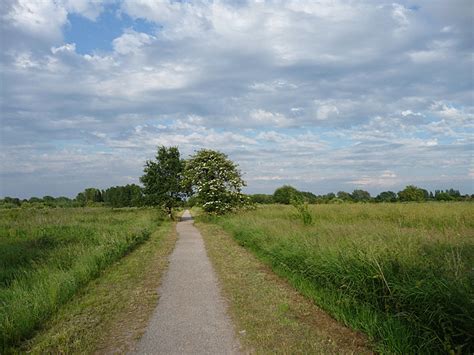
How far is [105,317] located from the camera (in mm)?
6695

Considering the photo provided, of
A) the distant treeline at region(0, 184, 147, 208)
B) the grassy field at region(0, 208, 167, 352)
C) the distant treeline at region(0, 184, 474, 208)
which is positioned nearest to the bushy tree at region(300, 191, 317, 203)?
the distant treeline at region(0, 184, 474, 208)

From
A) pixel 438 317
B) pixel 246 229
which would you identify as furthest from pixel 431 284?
pixel 246 229

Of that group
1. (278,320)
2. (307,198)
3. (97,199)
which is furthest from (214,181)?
(97,199)

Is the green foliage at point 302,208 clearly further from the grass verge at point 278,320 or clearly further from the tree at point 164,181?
the tree at point 164,181

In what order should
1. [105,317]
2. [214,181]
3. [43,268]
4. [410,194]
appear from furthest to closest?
[410,194], [214,181], [43,268], [105,317]

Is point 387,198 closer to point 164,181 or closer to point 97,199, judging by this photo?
point 164,181

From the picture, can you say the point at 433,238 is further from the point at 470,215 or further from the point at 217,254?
the point at 217,254

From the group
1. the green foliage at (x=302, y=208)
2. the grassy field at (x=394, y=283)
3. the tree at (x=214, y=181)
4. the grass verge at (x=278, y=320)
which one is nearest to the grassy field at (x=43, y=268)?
the grass verge at (x=278, y=320)

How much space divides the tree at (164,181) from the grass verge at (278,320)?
2794cm

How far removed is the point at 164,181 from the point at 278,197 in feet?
126

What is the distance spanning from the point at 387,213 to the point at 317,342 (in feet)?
45.2

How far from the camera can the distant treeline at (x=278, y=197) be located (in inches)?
1484

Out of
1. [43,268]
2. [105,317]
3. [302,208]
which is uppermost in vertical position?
[302,208]

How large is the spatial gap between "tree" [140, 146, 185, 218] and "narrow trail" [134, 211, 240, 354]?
89.5 feet
